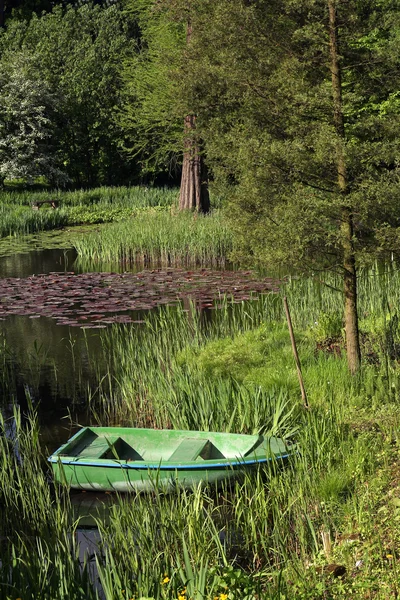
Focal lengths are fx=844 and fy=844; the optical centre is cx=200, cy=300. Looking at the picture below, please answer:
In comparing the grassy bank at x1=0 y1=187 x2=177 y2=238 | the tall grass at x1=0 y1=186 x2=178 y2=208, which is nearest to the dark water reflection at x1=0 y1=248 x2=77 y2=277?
the grassy bank at x1=0 y1=187 x2=177 y2=238

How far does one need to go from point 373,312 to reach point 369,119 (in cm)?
290

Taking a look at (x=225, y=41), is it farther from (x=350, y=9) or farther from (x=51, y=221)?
(x=51, y=221)

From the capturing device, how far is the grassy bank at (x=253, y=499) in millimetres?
3918

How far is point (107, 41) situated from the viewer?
39.8 m

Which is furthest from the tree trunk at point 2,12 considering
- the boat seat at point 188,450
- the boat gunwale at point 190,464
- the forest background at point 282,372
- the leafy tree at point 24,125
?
the boat gunwale at point 190,464

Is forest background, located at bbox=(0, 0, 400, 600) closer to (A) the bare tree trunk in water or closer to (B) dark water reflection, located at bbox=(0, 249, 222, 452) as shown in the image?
(B) dark water reflection, located at bbox=(0, 249, 222, 452)

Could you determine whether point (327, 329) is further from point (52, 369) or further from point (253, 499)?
point (253, 499)

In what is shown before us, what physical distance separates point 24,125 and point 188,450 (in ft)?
94.4

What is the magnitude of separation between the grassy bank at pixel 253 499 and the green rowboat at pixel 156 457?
0.16 meters

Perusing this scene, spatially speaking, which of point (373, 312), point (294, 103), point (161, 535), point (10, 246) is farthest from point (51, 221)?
point (161, 535)

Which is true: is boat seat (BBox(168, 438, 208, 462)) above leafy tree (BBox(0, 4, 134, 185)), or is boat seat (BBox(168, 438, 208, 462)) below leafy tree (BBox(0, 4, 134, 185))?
below

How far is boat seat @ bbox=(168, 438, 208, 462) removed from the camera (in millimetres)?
5758

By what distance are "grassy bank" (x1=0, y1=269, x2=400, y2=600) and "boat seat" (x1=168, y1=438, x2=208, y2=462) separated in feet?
0.85

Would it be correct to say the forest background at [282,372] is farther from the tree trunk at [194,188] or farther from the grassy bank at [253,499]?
the tree trunk at [194,188]
